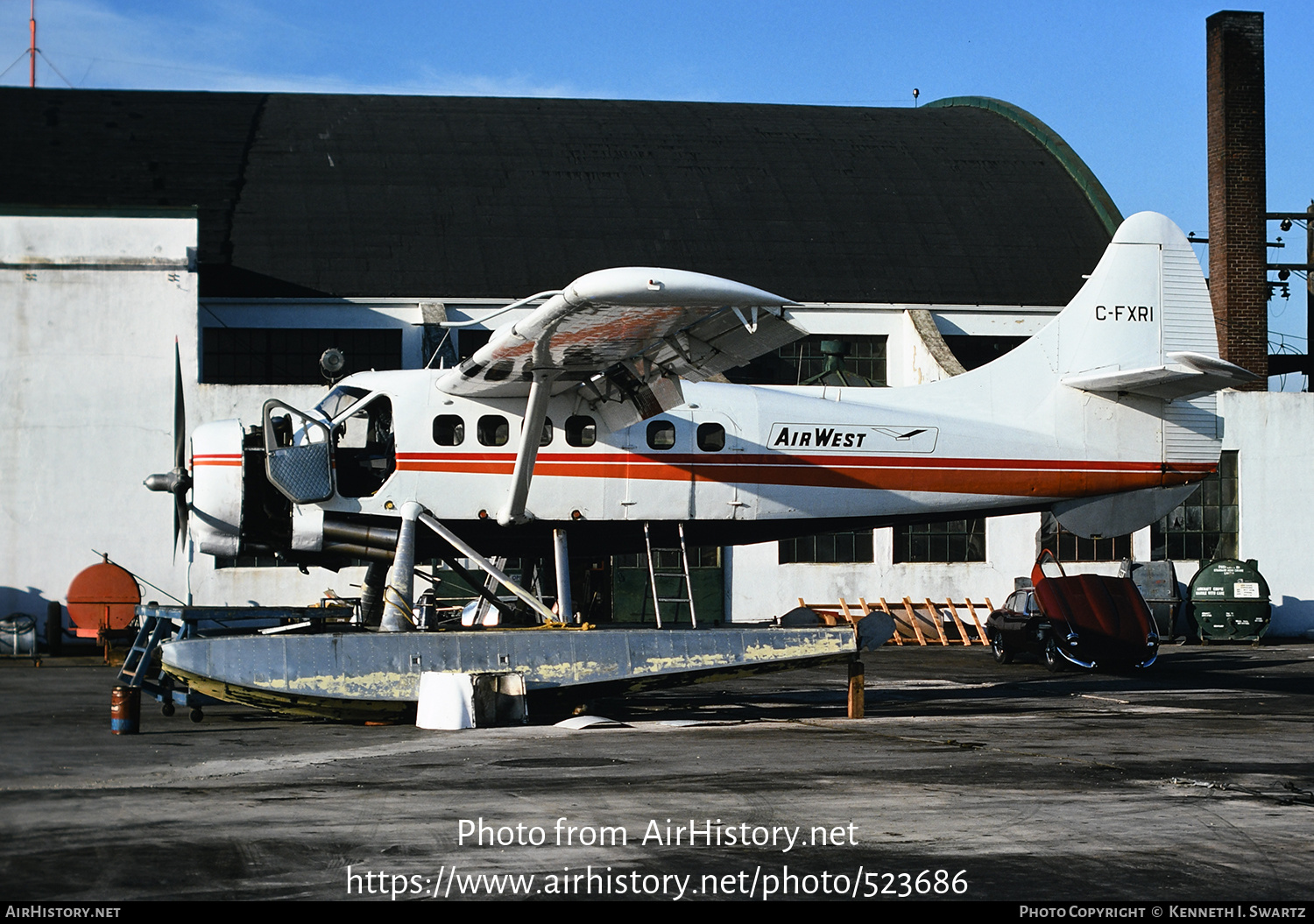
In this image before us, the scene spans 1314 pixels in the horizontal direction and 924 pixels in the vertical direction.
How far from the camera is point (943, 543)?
88.5 ft

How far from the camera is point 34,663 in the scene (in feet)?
67.2

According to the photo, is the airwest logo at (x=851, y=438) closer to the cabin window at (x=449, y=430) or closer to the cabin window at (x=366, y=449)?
the cabin window at (x=449, y=430)

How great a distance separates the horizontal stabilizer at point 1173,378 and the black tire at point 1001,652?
260 inches

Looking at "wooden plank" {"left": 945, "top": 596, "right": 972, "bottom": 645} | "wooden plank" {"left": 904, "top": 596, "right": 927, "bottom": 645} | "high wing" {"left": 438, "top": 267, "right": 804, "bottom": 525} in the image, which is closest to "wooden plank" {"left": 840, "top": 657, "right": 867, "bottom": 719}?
"high wing" {"left": 438, "top": 267, "right": 804, "bottom": 525}

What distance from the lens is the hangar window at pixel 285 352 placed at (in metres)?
26.2

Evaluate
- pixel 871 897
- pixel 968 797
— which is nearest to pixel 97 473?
pixel 968 797

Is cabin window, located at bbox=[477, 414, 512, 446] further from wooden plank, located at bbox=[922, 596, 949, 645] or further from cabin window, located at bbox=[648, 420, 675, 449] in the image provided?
wooden plank, located at bbox=[922, 596, 949, 645]

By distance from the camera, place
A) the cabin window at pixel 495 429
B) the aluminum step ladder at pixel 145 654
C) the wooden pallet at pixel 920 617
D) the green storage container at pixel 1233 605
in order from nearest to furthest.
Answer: the aluminum step ladder at pixel 145 654 → the cabin window at pixel 495 429 → the green storage container at pixel 1233 605 → the wooden pallet at pixel 920 617

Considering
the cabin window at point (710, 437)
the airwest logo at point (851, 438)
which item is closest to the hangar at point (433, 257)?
the airwest logo at point (851, 438)

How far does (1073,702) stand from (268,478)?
9.32m

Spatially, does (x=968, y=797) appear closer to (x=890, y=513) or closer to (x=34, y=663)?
(x=890, y=513)

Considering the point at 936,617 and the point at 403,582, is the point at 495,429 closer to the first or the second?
the point at 403,582

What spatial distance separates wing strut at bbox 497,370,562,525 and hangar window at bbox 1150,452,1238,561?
18.0 metres

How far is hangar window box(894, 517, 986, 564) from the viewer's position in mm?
26875
